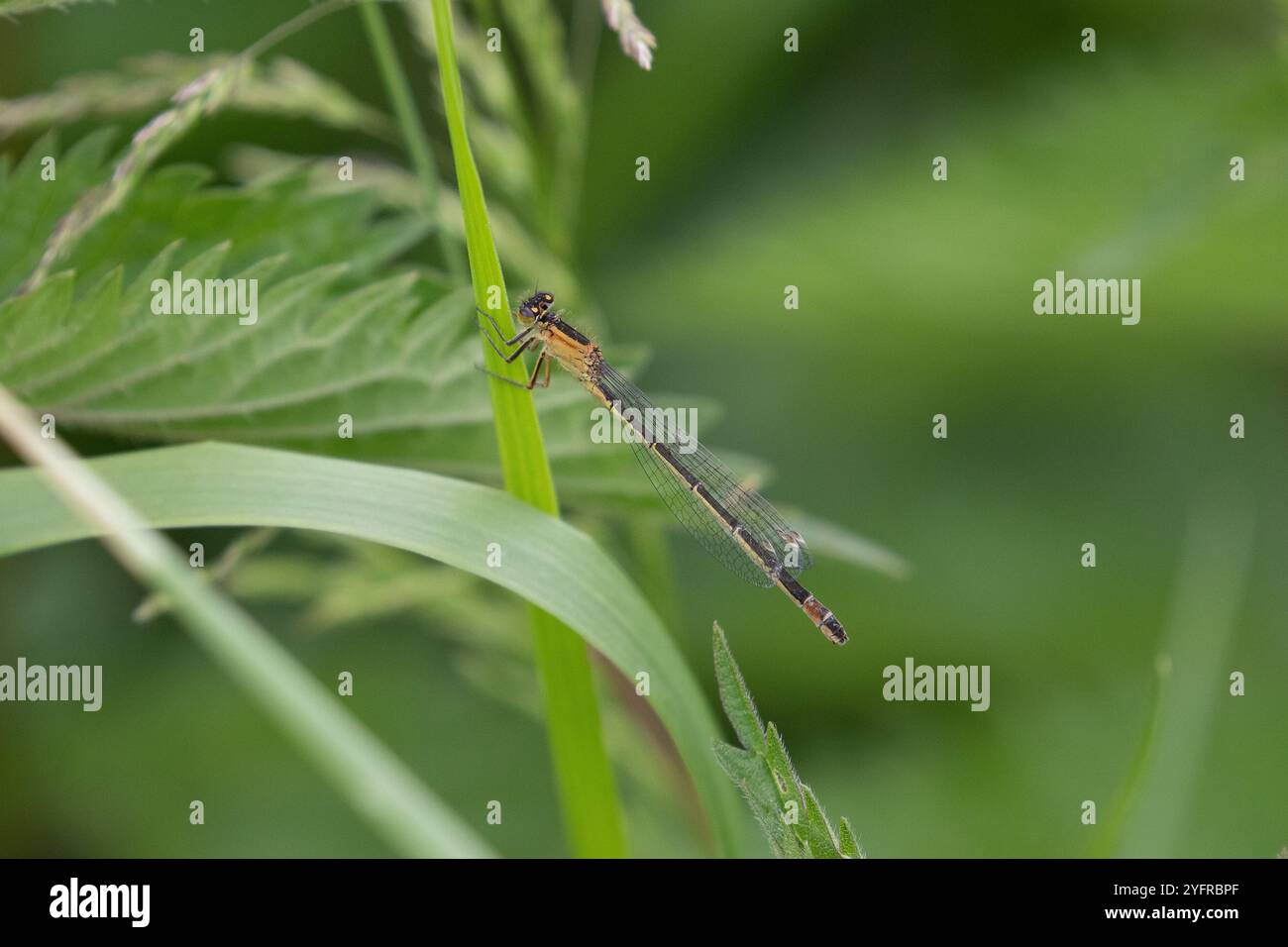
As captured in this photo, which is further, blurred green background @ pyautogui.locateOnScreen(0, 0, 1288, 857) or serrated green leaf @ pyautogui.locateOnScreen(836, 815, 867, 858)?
blurred green background @ pyautogui.locateOnScreen(0, 0, 1288, 857)

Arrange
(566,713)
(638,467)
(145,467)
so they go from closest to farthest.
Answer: (145,467) < (566,713) < (638,467)

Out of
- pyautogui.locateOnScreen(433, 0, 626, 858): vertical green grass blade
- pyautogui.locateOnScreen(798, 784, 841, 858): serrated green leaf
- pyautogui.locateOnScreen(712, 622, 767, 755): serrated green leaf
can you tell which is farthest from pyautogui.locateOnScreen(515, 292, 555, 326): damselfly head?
pyautogui.locateOnScreen(798, 784, 841, 858): serrated green leaf

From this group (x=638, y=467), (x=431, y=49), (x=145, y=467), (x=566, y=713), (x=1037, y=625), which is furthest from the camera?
(x=1037, y=625)

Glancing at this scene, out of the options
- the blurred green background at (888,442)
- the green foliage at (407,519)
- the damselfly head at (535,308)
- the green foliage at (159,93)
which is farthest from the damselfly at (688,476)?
the blurred green background at (888,442)

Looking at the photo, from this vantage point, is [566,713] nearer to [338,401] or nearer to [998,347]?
[338,401]

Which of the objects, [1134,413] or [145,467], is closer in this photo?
[145,467]

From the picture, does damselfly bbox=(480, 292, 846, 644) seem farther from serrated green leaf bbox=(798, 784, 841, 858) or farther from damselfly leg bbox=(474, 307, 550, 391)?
serrated green leaf bbox=(798, 784, 841, 858)

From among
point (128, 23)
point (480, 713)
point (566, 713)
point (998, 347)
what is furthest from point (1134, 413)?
point (128, 23)
